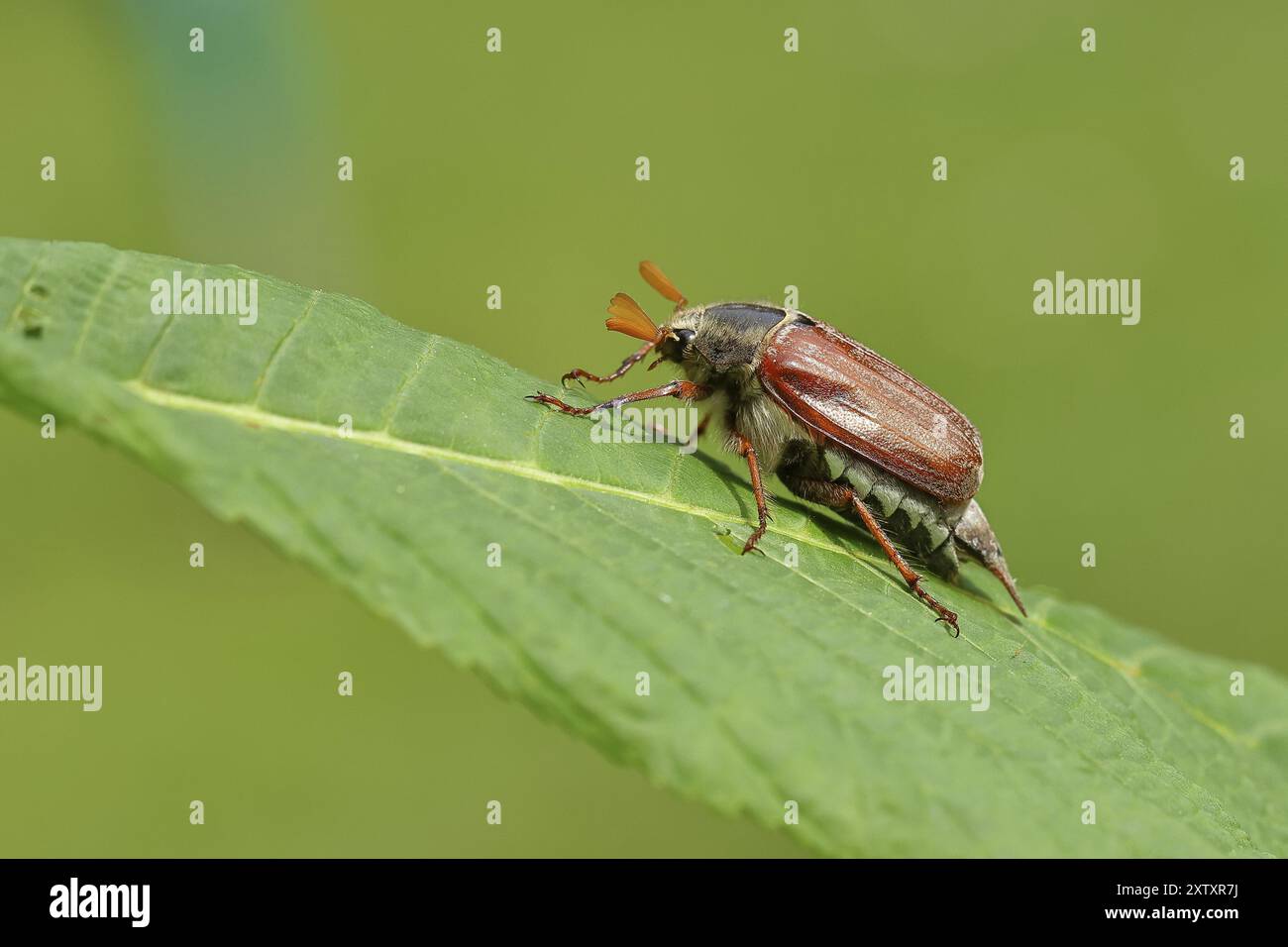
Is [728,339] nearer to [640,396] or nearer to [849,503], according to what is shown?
[640,396]

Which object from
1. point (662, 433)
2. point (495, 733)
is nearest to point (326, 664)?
point (495, 733)

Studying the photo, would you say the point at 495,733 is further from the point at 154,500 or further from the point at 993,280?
the point at 993,280

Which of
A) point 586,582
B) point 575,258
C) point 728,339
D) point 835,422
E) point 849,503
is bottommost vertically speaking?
point 586,582

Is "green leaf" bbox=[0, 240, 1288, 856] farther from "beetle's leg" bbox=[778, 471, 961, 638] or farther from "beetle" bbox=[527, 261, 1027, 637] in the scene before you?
"beetle" bbox=[527, 261, 1027, 637]

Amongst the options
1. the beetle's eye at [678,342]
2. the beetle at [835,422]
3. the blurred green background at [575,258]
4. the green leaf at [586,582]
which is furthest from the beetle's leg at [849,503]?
the blurred green background at [575,258]

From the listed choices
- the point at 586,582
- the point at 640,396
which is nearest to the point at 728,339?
the point at 640,396

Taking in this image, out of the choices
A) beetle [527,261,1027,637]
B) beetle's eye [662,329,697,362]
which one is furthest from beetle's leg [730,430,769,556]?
beetle's eye [662,329,697,362]
